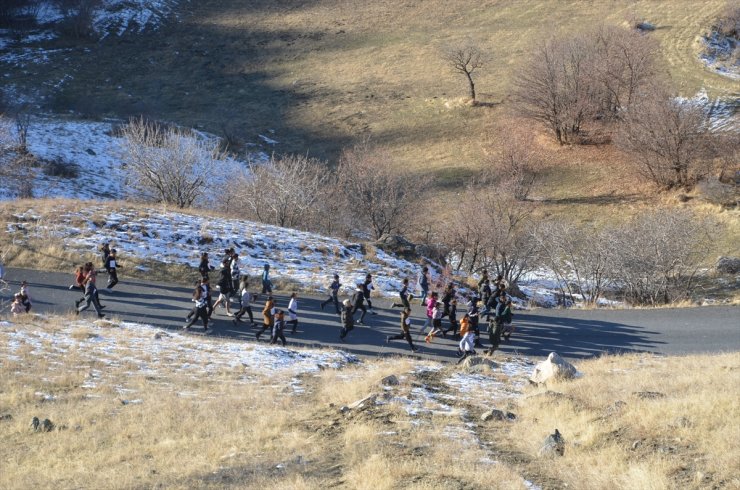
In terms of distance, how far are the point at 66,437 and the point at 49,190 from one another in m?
31.1

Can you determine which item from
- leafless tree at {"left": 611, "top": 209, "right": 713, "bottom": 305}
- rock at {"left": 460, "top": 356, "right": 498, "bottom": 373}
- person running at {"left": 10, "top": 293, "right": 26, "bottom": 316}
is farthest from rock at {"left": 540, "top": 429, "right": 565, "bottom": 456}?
leafless tree at {"left": 611, "top": 209, "right": 713, "bottom": 305}

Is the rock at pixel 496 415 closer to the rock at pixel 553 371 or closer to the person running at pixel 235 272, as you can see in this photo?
the rock at pixel 553 371

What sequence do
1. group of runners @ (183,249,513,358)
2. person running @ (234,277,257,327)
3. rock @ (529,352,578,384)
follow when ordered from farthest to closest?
person running @ (234,277,257,327), group of runners @ (183,249,513,358), rock @ (529,352,578,384)

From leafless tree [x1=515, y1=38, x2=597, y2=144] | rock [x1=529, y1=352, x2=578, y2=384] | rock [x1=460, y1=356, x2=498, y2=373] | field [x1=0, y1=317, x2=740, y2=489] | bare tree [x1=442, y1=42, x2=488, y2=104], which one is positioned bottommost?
field [x1=0, y1=317, x2=740, y2=489]

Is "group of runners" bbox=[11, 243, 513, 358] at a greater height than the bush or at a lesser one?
lesser

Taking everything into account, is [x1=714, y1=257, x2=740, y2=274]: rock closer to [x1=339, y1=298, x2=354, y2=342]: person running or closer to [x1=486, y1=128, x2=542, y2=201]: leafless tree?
[x1=486, y1=128, x2=542, y2=201]: leafless tree

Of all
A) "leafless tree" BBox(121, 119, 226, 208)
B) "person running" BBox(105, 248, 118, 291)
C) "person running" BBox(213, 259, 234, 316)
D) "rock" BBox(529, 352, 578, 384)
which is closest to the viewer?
"rock" BBox(529, 352, 578, 384)

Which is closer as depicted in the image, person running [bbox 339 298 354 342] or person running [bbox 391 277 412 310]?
person running [bbox 339 298 354 342]

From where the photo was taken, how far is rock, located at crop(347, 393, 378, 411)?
1246cm

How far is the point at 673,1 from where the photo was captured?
69000 millimetres

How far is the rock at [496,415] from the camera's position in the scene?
482 inches

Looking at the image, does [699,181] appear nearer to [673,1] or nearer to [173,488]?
[673,1]

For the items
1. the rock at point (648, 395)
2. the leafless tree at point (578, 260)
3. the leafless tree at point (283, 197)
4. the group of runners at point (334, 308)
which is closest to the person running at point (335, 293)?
the group of runners at point (334, 308)

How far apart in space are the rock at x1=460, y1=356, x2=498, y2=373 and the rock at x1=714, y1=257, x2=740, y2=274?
19263 millimetres
